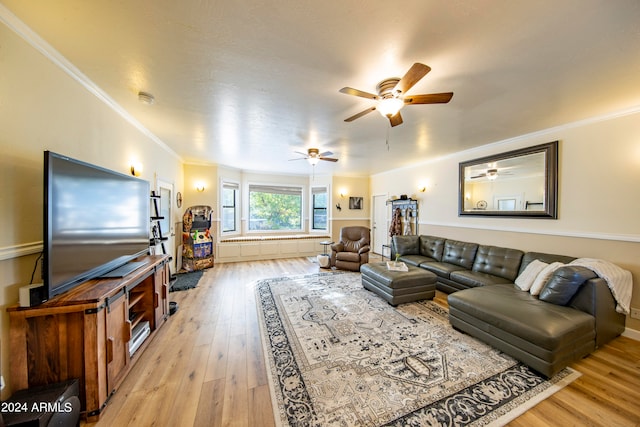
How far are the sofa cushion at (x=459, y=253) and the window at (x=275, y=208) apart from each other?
425cm

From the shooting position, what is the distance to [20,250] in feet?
4.75

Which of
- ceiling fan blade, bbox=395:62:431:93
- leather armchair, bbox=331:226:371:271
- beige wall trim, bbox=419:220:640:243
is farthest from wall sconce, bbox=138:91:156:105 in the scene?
beige wall trim, bbox=419:220:640:243

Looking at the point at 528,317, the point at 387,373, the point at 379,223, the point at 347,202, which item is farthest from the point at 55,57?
the point at 379,223

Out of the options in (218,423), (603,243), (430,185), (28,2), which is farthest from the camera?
(430,185)

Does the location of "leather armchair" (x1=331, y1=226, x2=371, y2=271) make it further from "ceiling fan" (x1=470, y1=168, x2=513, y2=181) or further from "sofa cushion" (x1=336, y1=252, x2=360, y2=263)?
"ceiling fan" (x1=470, y1=168, x2=513, y2=181)

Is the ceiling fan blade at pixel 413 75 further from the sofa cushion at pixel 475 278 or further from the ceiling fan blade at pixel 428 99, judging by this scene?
the sofa cushion at pixel 475 278

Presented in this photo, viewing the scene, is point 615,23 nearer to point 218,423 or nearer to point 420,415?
point 420,415

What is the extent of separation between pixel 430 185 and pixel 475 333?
3.57 m

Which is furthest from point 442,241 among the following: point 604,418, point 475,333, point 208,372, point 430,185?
point 208,372

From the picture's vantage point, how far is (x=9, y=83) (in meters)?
1.39

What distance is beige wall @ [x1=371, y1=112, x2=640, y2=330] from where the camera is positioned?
251 cm

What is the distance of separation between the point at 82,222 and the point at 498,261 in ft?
16.3

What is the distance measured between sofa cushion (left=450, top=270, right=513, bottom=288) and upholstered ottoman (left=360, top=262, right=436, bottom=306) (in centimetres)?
37

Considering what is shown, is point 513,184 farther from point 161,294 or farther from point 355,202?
point 161,294
